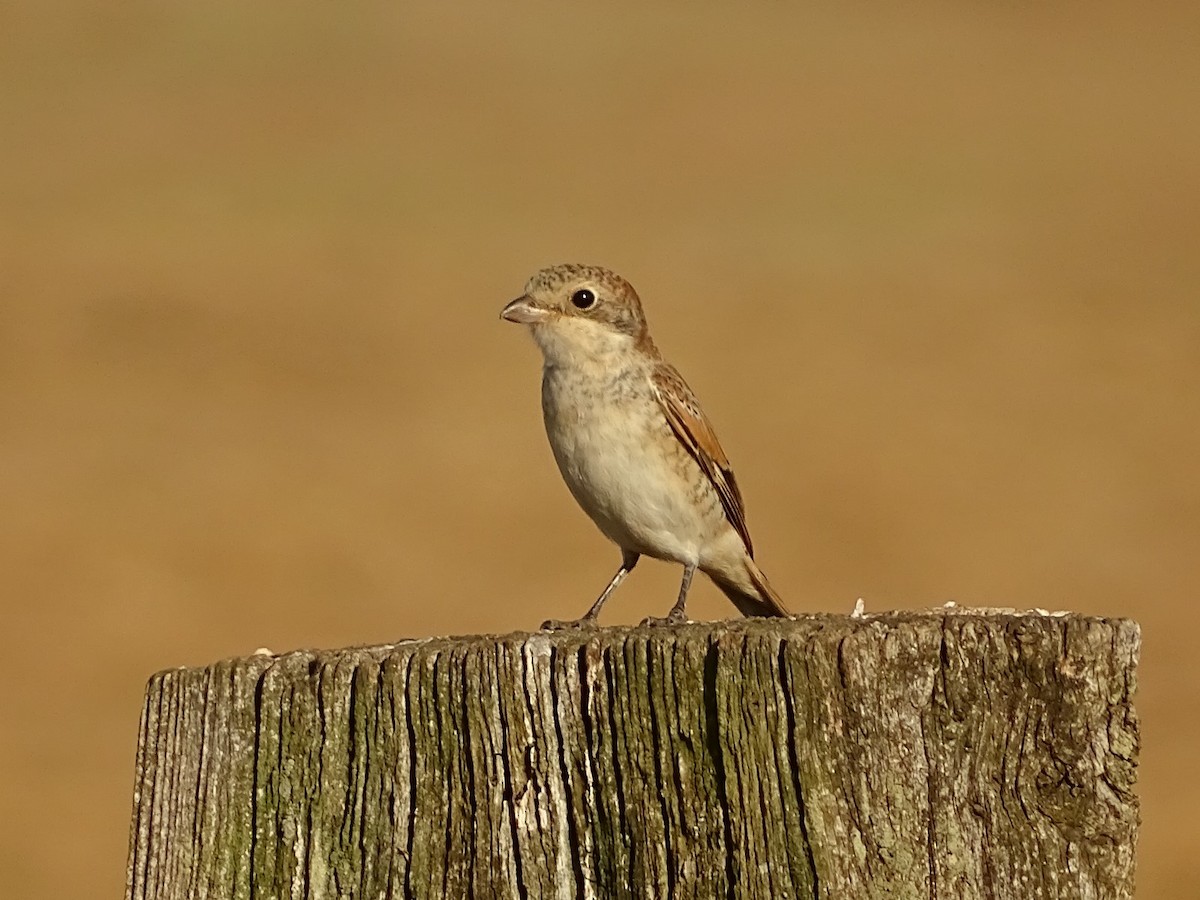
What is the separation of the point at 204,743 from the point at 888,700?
1347 millimetres

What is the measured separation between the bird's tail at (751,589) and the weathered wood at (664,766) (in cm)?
399

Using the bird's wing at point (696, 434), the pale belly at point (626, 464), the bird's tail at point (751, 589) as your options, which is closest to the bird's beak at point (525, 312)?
the pale belly at point (626, 464)

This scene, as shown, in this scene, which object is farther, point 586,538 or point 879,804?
point 586,538

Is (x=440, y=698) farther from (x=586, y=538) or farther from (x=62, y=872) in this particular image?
(x=586, y=538)

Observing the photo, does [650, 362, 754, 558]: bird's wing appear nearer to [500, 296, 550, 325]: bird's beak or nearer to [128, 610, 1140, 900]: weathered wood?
[500, 296, 550, 325]: bird's beak

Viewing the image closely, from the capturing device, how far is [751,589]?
8203mm

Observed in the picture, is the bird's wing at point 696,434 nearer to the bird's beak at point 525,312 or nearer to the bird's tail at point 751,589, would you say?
the bird's tail at point 751,589

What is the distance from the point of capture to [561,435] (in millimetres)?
7680

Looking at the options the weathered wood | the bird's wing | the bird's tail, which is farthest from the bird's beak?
the weathered wood

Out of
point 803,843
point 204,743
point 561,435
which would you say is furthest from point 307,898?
point 561,435

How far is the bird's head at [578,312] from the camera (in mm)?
7715

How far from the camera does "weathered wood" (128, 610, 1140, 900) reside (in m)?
3.65

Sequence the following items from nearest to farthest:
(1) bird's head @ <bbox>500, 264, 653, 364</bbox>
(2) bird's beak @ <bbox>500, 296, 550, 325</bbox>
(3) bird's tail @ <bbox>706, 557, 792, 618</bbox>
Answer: (2) bird's beak @ <bbox>500, 296, 550, 325</bbox>, (1) bird's head @ <bbox>500, 264, 653, 364</bbox>, (3) bird's tail @ <bbox>706, 557, 792, 618</bbox>

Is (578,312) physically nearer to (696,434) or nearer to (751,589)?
(696,434)
